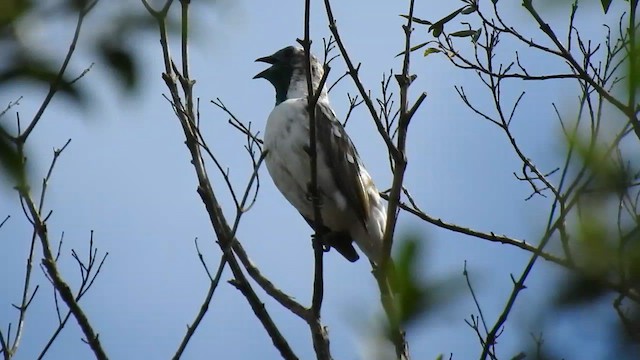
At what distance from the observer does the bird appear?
5.41 m

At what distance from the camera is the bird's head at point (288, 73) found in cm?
628

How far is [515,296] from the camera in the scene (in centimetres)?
225

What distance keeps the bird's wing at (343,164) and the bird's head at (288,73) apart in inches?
24.4

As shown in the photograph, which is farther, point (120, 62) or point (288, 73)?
point (288, 73)

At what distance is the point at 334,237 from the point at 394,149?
2.45 metres

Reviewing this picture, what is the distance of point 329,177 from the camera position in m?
5.50

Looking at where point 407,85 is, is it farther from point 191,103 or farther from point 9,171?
point 9,171

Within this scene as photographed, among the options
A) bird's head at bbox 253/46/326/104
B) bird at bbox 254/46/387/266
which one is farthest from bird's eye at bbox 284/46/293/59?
bird at bbox 254/46/387/266

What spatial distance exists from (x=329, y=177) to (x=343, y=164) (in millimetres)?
124

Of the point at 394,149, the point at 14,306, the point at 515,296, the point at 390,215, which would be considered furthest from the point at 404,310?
the point at 14,306

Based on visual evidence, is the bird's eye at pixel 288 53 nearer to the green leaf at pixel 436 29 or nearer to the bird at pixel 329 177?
the bird at pixel 329 177

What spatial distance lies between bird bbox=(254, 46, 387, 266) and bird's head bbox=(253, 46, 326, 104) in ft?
1.67

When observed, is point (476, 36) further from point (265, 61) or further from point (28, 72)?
point (28, 72)

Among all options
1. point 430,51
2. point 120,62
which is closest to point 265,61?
point 430,51
